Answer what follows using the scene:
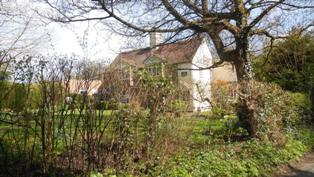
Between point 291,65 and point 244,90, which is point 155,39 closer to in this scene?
point 244,90

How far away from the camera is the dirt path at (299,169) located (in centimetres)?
935

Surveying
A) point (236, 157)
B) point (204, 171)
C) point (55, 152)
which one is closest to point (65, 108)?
point (55, 152)

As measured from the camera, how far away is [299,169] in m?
9.97

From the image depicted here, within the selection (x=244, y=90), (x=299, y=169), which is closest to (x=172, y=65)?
(x=244, y=90)

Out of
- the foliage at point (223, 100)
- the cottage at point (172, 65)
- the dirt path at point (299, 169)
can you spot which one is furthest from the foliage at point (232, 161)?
the cottage at point (172, 65)

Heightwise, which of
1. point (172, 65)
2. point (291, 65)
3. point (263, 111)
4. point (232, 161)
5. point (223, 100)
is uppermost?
point (291, 65)

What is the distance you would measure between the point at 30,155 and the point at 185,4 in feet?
24.0

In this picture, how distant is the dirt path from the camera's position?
9.35 metres

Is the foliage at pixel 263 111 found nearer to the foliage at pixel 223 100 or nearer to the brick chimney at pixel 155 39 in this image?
the foliage at pixel 223 100

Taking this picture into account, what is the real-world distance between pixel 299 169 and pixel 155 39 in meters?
6.40

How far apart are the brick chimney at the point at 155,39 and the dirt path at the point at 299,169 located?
234 inches

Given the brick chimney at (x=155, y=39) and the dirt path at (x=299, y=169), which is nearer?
the dirt path at (x=299, y=169)

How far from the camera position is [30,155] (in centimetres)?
661

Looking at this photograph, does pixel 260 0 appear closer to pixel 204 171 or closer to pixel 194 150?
pixel 194 150
